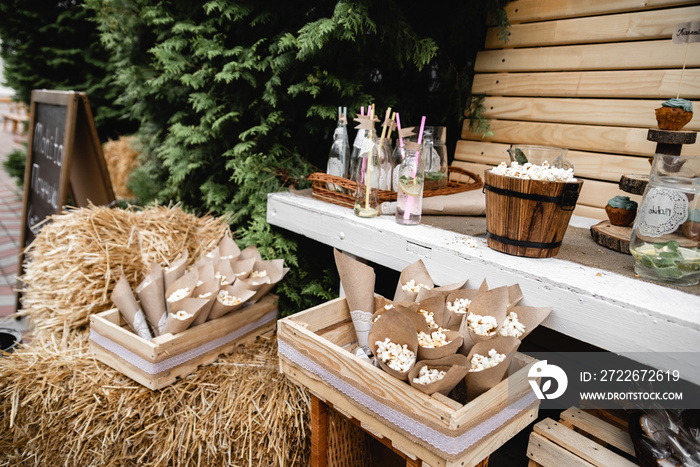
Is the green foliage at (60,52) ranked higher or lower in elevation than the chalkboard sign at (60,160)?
higher

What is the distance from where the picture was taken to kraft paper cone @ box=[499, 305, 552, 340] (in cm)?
127

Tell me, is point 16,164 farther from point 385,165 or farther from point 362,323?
point 362,323

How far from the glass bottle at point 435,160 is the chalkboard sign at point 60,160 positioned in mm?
2129

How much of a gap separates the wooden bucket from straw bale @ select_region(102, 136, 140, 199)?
189 inches

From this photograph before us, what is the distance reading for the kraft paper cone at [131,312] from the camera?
1.90 metres

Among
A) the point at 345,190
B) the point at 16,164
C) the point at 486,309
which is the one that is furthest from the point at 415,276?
the point at 16,164

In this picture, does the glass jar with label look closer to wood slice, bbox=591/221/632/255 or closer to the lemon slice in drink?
wood slice, bbox=591/221/632/255

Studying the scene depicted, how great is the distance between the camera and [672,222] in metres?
1.24

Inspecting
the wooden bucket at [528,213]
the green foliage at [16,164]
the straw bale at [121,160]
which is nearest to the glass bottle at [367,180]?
the wooden bucket at [528,213]

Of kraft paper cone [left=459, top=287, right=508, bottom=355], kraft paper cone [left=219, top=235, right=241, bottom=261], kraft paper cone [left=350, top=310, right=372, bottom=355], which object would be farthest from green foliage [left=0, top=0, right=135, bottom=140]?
kraft paper cone [left=459, top=287, right=508, bottom=355]

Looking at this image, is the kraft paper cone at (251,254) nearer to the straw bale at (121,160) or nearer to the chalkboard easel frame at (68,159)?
the chalkboard easel frame at (68,159)

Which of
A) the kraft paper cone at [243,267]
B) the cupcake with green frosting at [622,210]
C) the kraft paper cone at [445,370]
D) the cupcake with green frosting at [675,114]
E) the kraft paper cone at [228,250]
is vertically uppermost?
the cupcake with green frosting at [675,114]

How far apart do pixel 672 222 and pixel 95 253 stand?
7.72ft

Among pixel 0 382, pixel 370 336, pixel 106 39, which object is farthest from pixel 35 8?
pixel 370 336
